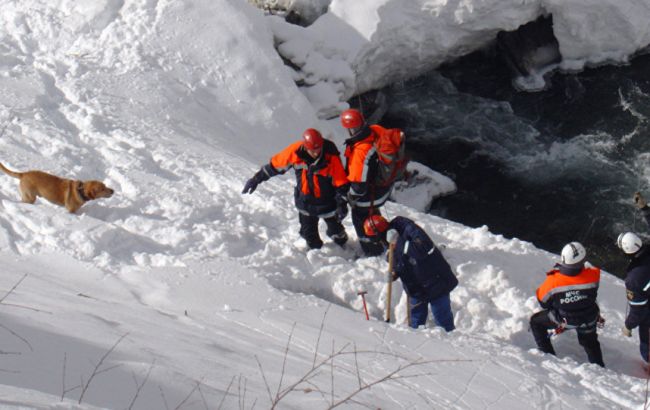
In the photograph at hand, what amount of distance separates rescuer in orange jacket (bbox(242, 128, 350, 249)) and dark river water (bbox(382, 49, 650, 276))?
4.65 m

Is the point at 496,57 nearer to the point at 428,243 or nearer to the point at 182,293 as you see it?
the point at 428,243

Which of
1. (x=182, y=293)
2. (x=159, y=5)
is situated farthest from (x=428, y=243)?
(x=159, y=5)

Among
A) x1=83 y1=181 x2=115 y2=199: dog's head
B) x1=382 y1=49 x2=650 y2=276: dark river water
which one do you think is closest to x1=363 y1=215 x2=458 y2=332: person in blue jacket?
x1=83 y1=181 x2=115 y2=199: dog's head

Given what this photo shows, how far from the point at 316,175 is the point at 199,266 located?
57.8 inches

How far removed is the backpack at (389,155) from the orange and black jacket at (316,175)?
1.22 ft

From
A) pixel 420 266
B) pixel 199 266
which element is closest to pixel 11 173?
pixel 199 266

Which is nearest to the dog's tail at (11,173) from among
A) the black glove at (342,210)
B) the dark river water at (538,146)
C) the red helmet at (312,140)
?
the red helmet at (312,140)

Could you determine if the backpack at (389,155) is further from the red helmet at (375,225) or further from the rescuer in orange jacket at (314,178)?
the red helmet at (375,225)

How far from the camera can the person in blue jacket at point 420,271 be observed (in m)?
6.50

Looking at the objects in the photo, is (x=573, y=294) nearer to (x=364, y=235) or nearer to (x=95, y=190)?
(x=364, y=235)

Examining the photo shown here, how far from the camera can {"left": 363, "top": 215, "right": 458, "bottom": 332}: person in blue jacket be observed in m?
6.50

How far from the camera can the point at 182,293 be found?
6.55m

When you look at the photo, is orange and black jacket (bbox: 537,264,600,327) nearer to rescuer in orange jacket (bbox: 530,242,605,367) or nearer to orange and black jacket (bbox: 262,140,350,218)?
rescuer in orange jacket (bbox: 530,242,605,367)

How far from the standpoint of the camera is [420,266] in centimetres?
650
